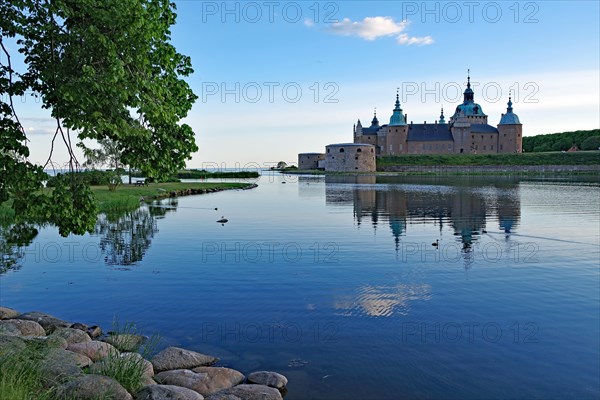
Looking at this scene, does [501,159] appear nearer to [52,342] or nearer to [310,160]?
[310,160]

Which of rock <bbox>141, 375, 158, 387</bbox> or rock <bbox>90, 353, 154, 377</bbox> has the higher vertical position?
rock <bbox>90, 353, 154, 377</bbox>

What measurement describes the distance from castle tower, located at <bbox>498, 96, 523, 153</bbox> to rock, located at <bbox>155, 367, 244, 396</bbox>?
165 meters

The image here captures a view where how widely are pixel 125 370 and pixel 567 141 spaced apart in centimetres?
19460

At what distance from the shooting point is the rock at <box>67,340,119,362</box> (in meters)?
10.4

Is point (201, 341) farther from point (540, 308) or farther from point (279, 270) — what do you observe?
point (540, 308)

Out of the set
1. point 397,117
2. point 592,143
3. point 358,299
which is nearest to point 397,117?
point 397,117

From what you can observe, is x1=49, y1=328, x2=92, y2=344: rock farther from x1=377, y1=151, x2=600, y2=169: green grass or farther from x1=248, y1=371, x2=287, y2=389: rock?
x1=377, y1=151, x2=600, y2=169: green grass

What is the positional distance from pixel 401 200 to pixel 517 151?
122 metres

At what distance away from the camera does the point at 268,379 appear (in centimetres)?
1007

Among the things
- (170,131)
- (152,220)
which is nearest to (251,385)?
(170,131)

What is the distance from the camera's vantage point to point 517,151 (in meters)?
160

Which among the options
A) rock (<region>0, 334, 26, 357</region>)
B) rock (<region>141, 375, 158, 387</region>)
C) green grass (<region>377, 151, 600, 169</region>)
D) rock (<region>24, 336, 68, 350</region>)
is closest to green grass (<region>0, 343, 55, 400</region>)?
rock (<region>0, 334, 26, 357</region>)

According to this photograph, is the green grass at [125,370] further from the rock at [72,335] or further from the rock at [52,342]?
the rock at [72,335]

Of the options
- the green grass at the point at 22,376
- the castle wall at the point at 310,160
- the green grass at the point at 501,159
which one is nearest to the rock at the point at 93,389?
the green grass at the point at 22,376
